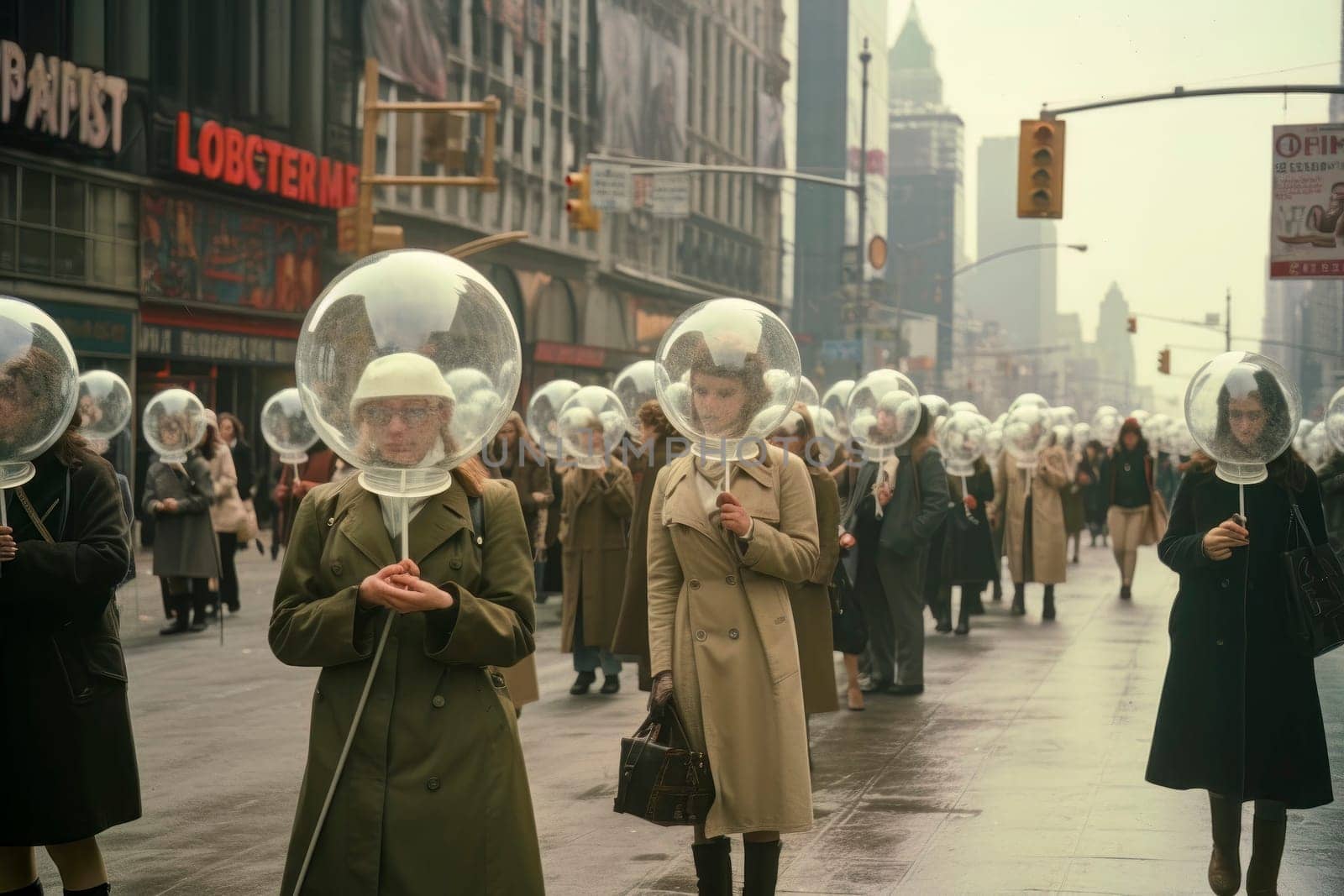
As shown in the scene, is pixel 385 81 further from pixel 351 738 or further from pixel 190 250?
pixel 351 738

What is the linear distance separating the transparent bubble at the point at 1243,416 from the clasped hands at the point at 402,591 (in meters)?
3.33

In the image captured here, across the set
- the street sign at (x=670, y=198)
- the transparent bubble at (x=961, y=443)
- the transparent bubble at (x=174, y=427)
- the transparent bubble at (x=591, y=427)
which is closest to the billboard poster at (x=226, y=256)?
the street sign at (x=670, y=198)

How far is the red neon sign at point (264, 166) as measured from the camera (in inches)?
1141

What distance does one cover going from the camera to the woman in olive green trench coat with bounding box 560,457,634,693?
1194cm

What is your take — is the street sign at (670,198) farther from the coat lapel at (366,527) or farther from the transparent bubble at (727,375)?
the coat lapel at (366,527)

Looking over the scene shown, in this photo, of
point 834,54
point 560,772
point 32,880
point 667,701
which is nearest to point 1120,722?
point 560,772

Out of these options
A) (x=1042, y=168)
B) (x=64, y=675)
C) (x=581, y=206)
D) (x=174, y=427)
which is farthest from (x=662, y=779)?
(x=581, y=206)

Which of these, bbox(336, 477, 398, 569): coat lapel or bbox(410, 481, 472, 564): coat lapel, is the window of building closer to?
bbox(336, 477, 398, 569): coat lapel

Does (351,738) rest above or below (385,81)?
below

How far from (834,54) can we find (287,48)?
89.6 meters

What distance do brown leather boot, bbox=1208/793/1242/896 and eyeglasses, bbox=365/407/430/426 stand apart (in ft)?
11.9

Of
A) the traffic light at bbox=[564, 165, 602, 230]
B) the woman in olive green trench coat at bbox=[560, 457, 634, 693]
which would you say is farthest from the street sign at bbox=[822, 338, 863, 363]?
the woman in olive green trench coat at bbox=[560, 457, 634, 693]

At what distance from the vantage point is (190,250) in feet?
96.8

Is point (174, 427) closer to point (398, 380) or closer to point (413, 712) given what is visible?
point (413, 712)
